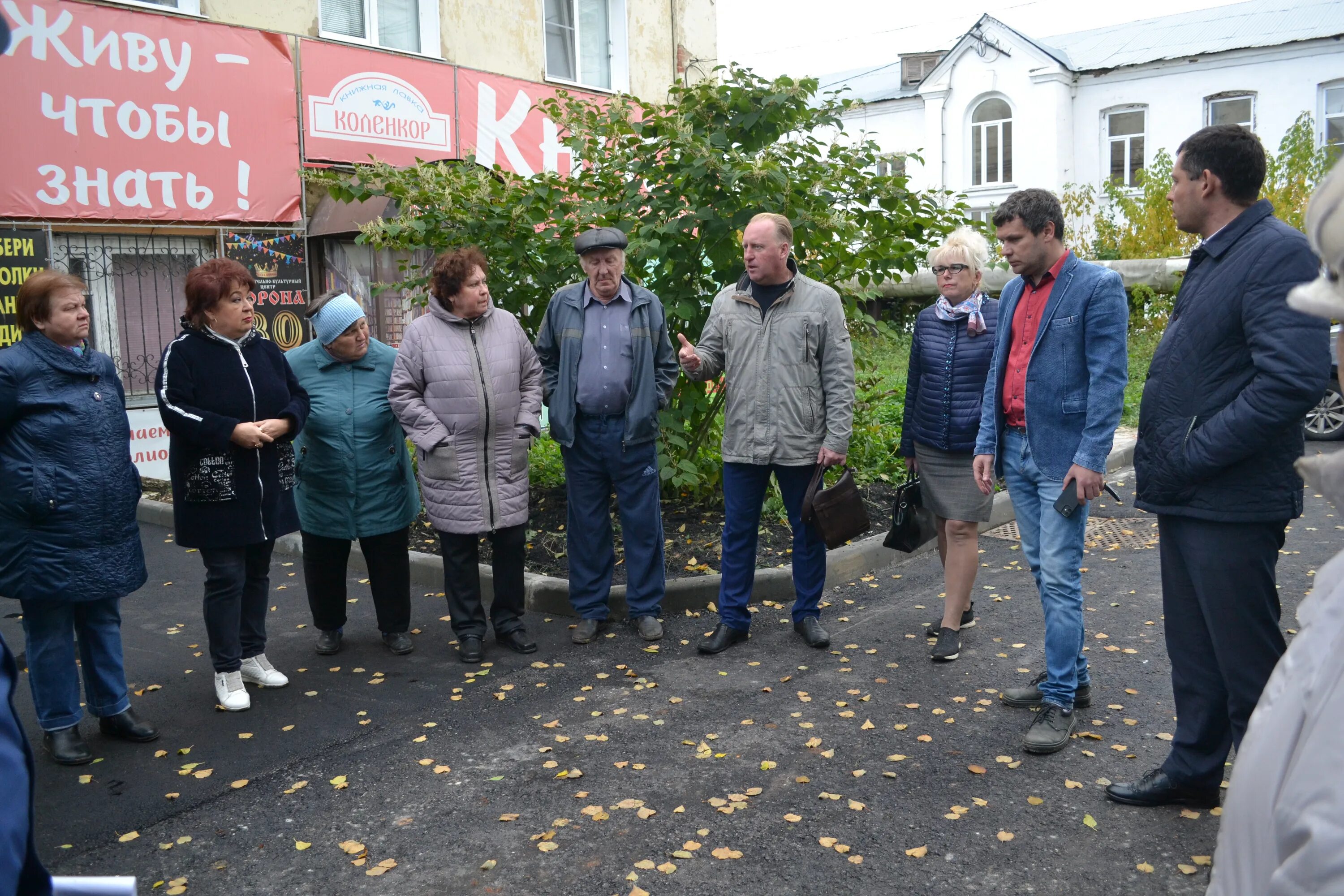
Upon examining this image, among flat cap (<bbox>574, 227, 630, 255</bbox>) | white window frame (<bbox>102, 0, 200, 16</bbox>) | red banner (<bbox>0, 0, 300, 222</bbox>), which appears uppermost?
white window frame (<bbox>102, 0, 200, 16</bbox>)

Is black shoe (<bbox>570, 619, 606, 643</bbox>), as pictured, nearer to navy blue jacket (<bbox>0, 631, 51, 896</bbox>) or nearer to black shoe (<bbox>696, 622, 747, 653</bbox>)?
black shoe (<bbox>696, 622, 747, 653</bbox>)

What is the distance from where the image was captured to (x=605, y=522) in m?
6.24

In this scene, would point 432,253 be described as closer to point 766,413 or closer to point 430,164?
point 430,164

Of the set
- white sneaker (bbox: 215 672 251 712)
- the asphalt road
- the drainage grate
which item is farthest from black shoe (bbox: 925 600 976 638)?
white sneaker (bbox: 215 672 251 712)

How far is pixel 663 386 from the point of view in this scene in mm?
6270

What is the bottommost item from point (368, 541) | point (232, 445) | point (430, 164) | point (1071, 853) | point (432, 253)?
point (1071, 853)

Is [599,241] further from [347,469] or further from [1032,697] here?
[1032,697]

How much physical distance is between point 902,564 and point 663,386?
2481 millimetres

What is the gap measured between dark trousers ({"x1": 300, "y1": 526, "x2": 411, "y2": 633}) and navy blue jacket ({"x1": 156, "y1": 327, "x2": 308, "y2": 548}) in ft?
2.01

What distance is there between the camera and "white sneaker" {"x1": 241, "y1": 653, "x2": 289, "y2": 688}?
545cm

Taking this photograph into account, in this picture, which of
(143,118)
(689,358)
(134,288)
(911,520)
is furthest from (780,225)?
(134,288)

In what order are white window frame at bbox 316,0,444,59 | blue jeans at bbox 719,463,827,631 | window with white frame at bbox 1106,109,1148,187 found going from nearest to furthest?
blue jeans at bbox 719,463,827,631 < white window frame at bbox 316,0,444,59 < window with white frame at bbox 1106,109,1148,187

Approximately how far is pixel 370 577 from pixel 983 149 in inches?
1382

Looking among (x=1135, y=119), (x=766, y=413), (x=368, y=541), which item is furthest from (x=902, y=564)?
(x=1135, y=119)
